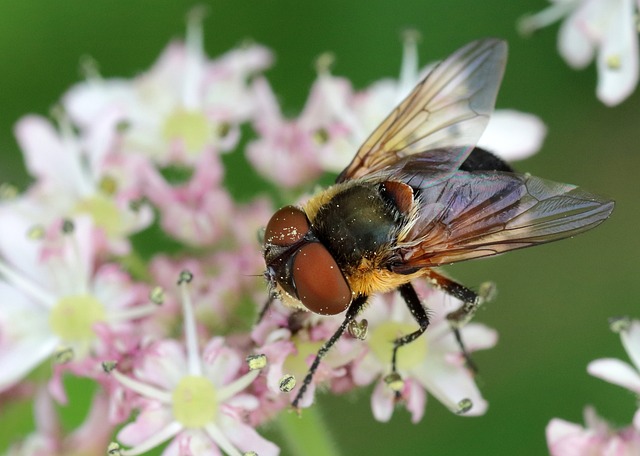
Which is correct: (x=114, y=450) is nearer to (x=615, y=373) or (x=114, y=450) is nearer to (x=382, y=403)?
(x=382, y=403)

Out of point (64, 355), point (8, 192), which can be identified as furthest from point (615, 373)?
point (8, 192)

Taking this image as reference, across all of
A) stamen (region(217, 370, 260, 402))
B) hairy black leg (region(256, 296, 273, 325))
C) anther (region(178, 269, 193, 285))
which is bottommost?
stamen (region(217, 370, 260, 402))

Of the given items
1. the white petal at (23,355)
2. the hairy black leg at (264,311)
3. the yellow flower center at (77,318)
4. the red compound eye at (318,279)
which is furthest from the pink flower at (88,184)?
the red compound eye at (318,279)

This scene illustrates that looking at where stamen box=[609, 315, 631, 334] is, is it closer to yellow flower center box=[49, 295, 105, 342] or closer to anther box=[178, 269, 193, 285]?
anther box=[178, 269, 193, 285]

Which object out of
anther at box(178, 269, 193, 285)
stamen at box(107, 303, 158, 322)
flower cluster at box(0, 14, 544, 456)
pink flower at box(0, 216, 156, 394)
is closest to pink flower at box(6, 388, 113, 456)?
flower cluster at box(0, 14, 544, 456)

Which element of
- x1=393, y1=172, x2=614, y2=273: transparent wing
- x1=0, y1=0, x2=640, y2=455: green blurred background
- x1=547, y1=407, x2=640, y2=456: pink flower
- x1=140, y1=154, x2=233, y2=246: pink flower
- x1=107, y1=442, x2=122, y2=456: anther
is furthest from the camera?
x1=0, y1=0, x2=640, y2=455: green blurred background

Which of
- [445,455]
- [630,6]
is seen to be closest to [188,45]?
[630,6]

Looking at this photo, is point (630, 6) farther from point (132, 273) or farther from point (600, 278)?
point (132, 273)
